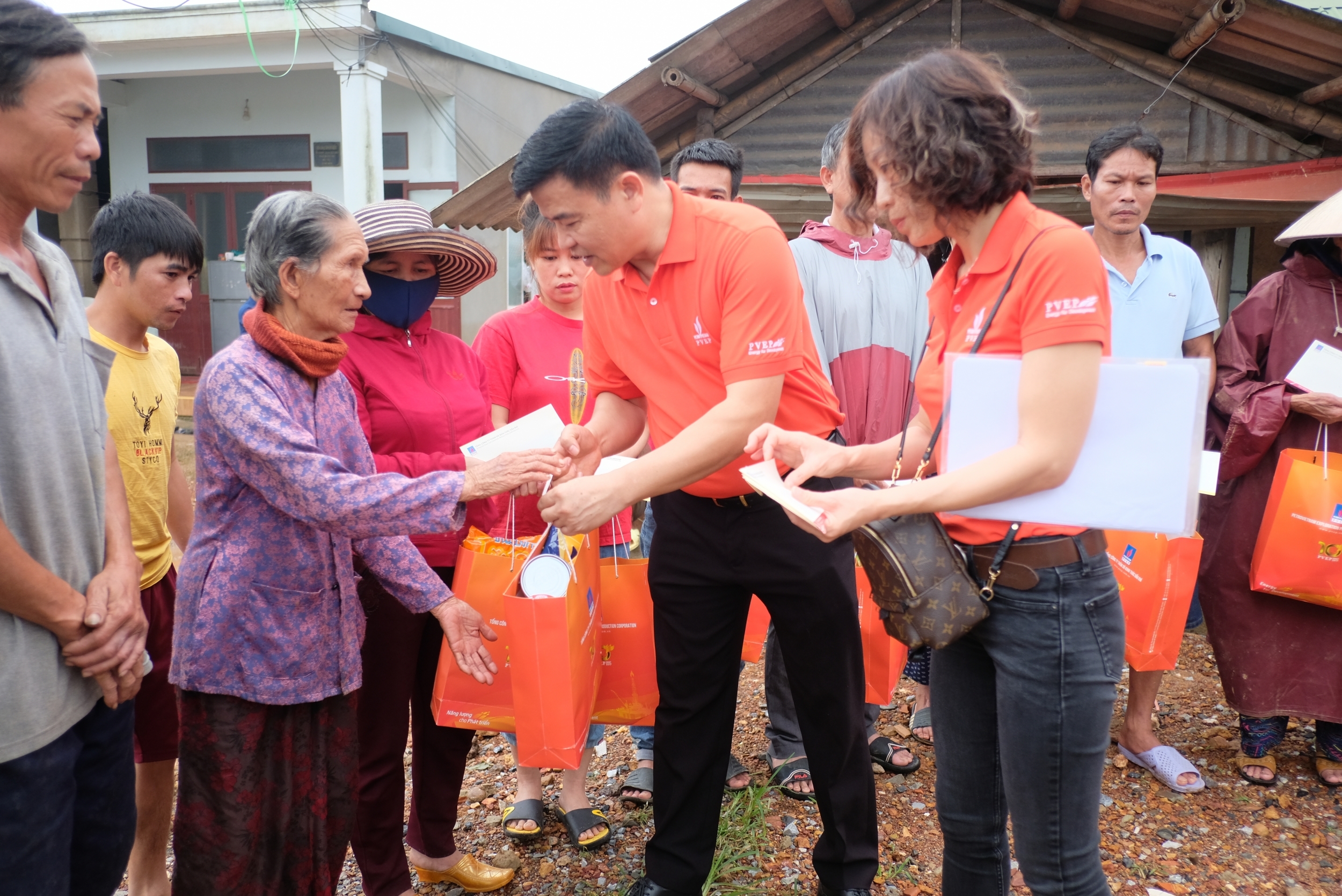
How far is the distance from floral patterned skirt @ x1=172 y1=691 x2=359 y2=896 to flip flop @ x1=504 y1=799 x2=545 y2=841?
1002 millimetres

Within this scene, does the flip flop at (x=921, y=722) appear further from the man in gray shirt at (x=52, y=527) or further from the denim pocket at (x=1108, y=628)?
the man in gray shirt at (x=52, y=527)

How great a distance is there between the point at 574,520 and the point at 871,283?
1867 millimetres

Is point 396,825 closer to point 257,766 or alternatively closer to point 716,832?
point 257,766

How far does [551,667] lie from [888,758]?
6.38 ft

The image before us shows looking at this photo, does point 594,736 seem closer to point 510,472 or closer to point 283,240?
point 510,472

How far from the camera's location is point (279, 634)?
207 cm

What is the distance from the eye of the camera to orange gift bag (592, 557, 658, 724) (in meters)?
2.76

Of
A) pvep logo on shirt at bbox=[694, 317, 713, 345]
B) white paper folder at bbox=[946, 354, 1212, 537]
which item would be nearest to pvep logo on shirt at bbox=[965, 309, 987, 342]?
white paper folder at bbox=[946, 354, 1212, 537]

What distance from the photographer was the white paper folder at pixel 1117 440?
5.08 ft

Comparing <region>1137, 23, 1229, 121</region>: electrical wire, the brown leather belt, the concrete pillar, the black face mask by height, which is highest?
the concrete pillar

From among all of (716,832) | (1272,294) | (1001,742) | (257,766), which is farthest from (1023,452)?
(1272,294)

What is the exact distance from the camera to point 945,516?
189cm

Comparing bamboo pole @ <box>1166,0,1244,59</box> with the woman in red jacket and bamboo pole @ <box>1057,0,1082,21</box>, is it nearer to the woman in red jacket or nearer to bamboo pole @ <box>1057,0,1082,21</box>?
bamboo pole @ <box>1057,0,1082,21</box>

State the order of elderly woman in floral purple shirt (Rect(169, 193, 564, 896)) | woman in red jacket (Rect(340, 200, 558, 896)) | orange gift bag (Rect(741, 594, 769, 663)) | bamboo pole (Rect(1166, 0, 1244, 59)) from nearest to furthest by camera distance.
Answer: elderly woman in floral purple shirt (Rect(169, 193, 564, 896)) < woman in red jacket (Rect(340, 200, 558, 896)) < orange gift bag (Rect(741, 594, 769, 663)) < bamboo pole (Rect(1166, 0, 1244, 59))
